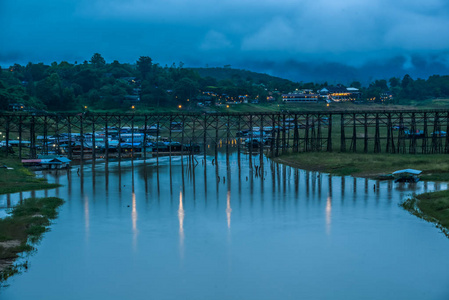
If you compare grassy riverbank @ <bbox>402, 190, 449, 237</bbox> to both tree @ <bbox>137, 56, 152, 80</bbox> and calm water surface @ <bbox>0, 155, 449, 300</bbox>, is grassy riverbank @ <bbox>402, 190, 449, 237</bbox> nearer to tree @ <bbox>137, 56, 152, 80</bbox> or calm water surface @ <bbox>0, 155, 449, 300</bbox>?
calm water surface @ <bbox>0, 155, 449, 300</bbox>

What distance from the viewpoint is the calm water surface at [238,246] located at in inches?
843

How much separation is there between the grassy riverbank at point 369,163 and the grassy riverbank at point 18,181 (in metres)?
24.7

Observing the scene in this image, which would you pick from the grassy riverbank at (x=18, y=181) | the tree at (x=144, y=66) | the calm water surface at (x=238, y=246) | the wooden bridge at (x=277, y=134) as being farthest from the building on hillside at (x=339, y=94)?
the calm water surface at (x=238, y=246)

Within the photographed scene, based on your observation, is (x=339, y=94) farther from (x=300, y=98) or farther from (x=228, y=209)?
(x=228, y=209)

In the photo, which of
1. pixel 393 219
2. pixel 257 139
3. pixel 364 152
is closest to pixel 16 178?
pixel 393 219

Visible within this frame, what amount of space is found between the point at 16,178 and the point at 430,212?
3228cm

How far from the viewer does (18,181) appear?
44.6 m

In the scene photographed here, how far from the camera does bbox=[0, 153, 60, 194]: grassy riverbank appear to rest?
41531 millimetres

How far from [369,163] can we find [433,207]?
18.7 metres

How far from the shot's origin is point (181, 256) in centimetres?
2523

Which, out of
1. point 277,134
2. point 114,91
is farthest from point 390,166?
point 114,91

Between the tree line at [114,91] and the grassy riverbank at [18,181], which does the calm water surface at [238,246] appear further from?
the tree line at [114,91]

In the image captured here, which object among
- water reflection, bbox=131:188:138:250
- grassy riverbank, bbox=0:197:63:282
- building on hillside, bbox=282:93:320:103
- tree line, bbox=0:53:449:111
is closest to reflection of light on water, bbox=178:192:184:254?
water reflection, bbox=131:188:138:250

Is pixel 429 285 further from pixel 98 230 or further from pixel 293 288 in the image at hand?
pixel 98 230
